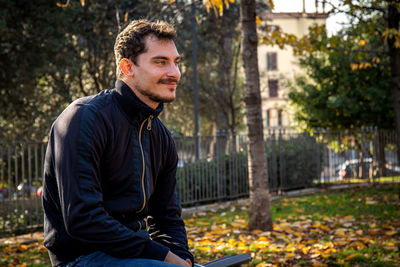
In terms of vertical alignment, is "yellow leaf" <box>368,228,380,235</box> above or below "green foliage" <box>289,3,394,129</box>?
below

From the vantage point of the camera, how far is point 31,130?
1361 cm

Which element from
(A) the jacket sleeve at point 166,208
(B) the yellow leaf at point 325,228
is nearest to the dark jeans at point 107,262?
(A) the jacket sleeve at point 166,208

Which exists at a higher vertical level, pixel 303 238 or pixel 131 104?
pixel 131 104

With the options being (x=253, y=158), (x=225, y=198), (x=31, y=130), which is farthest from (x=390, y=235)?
(x=31, y=130)

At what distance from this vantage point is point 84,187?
2.03 m

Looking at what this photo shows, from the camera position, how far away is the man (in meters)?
2.03

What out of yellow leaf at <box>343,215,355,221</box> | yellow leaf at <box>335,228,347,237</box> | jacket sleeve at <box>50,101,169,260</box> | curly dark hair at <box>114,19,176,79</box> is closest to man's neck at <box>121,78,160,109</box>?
curly dark hair at <box>114,19,176,79</box>

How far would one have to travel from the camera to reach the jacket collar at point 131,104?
2.35m

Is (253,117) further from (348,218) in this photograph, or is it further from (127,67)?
(127,67)

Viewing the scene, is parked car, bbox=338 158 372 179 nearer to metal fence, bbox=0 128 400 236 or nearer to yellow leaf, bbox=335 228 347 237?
metal fence, bbox=0 128 400 236

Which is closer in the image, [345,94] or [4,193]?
[4,193]

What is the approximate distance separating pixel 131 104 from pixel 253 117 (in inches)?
205

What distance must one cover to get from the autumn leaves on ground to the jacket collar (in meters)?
3.28

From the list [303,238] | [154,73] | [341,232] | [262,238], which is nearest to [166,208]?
[154,73]
